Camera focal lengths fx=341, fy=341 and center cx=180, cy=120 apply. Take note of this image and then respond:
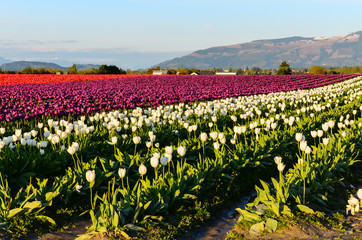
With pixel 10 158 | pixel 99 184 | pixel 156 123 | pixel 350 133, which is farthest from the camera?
pixel 156 123

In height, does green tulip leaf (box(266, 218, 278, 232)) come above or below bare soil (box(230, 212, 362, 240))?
above

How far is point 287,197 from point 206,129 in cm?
535

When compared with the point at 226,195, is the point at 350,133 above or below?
above

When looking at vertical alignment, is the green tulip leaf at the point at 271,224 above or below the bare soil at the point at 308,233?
above

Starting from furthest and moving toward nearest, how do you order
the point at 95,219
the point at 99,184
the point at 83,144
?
1. the point at 83,144
2. the point at 99,184
3. the point at 95,219

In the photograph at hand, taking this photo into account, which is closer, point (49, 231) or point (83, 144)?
point (49, 231)

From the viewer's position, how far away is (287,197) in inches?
195

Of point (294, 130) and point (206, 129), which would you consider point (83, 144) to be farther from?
point (294, 130)

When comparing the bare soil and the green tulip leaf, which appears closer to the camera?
the bare soil

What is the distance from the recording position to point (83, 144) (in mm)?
7395

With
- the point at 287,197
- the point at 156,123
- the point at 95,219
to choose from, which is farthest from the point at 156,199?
the point at 156,123

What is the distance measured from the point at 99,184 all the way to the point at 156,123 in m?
4.20

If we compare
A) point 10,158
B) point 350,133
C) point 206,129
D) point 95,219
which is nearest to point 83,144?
point 10,158

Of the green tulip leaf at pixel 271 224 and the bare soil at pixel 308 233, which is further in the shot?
the green tulip leaf at pixel 271 224
